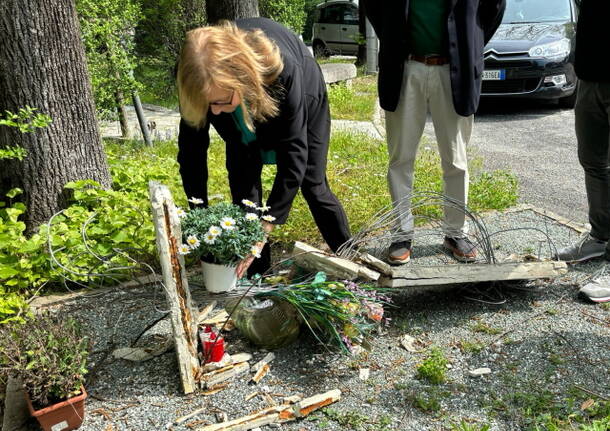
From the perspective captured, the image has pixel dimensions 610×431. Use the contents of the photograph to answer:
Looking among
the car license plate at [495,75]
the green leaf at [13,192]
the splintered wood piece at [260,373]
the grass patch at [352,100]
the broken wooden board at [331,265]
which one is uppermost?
the car license plate at [495,75]

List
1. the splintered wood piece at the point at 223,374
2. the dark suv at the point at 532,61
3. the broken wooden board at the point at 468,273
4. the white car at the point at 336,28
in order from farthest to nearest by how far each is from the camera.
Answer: the white car at the point at 336,28 < the dark suv at the point at 532,61 < the broken wooden board at the point at 468,273 < the splintered wood piece at the point at 223,374

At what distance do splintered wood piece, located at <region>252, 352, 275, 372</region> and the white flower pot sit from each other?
44 cm

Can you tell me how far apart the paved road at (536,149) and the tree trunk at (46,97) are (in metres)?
3.66

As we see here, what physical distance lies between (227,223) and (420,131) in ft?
5.58

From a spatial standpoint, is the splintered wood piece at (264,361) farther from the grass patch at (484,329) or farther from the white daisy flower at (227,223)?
the grass patch at (484,329)

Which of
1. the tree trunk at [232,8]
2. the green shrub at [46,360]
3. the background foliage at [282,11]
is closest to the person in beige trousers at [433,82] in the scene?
the green shrub at [46,360]

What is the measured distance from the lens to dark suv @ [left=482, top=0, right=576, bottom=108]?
743 cm

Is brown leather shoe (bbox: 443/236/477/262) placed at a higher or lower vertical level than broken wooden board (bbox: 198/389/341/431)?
higher

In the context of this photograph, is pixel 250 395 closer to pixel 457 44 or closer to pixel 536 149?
pixel 457 44

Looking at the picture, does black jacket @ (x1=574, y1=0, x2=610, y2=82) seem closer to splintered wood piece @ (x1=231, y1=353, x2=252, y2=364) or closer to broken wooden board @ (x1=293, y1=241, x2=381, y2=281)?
broken wooden board @ (x1=293, y1=241, x2=381, y2=281)

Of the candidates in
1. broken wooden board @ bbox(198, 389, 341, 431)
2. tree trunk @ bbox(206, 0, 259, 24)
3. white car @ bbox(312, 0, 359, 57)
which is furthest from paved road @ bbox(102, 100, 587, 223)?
white car @ bbox(312, 0, 359, 57)

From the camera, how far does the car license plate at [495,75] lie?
757cm

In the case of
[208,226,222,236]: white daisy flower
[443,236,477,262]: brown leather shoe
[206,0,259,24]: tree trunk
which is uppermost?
[206,0,259,24]: tree trunk

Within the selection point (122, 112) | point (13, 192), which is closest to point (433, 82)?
point (13, 192)
